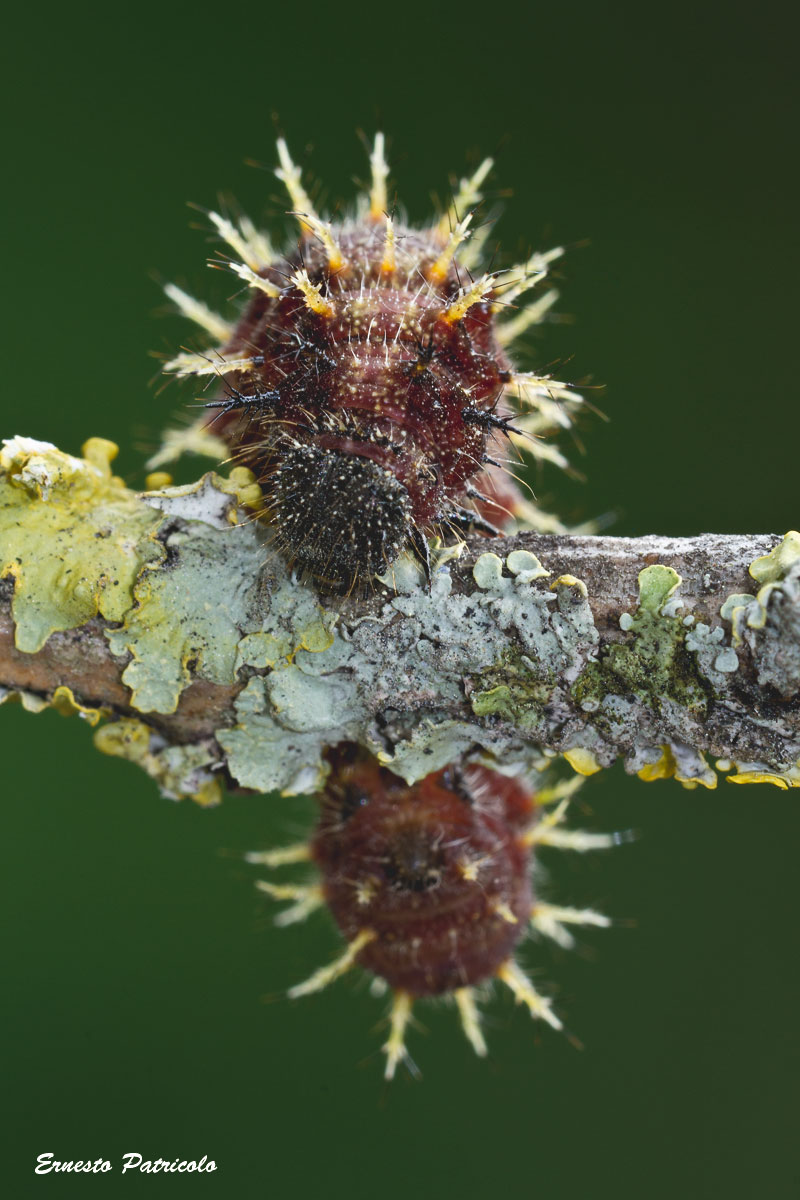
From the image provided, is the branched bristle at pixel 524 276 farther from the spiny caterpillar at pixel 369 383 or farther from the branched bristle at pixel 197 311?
the branched bristle at pixel 197 311

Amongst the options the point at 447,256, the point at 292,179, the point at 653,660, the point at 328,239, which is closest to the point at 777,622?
the point at 653,660

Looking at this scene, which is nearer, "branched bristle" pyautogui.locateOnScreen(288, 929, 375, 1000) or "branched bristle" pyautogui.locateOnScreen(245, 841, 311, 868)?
"branched bristle" pyautogui.locateOnScreen(288, 929, 375, 1000)

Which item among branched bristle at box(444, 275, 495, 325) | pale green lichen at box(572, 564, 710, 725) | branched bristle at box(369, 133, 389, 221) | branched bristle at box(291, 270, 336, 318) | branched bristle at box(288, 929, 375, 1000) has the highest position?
branched bristle at box(369, 133, 389, 221)

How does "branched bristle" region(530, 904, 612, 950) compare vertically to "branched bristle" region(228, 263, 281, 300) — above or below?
below

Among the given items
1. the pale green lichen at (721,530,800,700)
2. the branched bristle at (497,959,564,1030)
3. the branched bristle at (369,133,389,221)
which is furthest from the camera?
the branched bristle at (497,959,564,1030)

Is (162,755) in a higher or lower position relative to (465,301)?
lower

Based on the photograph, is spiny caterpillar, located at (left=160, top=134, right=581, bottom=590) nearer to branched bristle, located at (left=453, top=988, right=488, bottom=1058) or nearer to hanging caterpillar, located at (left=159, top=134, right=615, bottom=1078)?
hanging caterpillar, located at (left=159, top=134, right=615, bottom=1078)

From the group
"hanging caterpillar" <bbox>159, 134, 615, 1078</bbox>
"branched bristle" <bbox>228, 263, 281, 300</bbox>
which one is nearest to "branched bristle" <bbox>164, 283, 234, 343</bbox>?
"hanging caterpillar" <bbox>159, 134, 615, 1078</bbox>

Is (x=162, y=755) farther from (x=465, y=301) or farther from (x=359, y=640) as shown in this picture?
(x=465, y=301)
